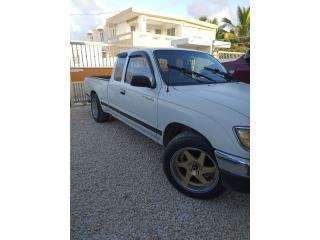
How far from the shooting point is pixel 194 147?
246cm

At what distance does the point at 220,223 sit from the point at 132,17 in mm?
22820

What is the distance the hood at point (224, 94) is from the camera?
2269mm

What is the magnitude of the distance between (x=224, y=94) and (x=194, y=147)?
28.3 inches

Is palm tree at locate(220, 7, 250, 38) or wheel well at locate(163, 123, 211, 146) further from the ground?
palm tree at locate(220, 7, 250, 38)

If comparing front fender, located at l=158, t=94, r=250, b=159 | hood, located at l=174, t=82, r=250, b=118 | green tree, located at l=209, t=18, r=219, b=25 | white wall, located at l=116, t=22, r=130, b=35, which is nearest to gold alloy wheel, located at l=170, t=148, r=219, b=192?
front fender, located at l=158, t=94, r=250, b=159

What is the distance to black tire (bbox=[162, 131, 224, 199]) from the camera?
238 centimetres

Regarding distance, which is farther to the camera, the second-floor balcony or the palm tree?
the palm tree

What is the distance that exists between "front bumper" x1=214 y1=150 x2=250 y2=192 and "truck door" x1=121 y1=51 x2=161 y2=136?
1078 millimetres

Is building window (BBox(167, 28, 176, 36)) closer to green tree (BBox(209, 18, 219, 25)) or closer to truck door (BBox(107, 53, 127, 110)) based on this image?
green tree (BBox(209, 18, 219, 25))

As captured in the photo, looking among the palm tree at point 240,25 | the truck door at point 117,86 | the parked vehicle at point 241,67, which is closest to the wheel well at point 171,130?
the truck door at point 117,86

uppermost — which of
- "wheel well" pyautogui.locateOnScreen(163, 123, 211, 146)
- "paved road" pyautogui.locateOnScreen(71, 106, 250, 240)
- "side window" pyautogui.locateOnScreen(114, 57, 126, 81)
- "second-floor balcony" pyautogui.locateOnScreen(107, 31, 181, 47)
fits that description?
"second-floor balcony" pyautogui.locateOnScreen(107, 31, 181, 47)

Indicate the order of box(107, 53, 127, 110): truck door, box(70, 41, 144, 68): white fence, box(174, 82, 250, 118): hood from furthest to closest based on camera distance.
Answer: box(70, 41, 144, 68): white fence → box(107, 53, 127, 110): truck door → box(174, 82, 250, 118): hood
